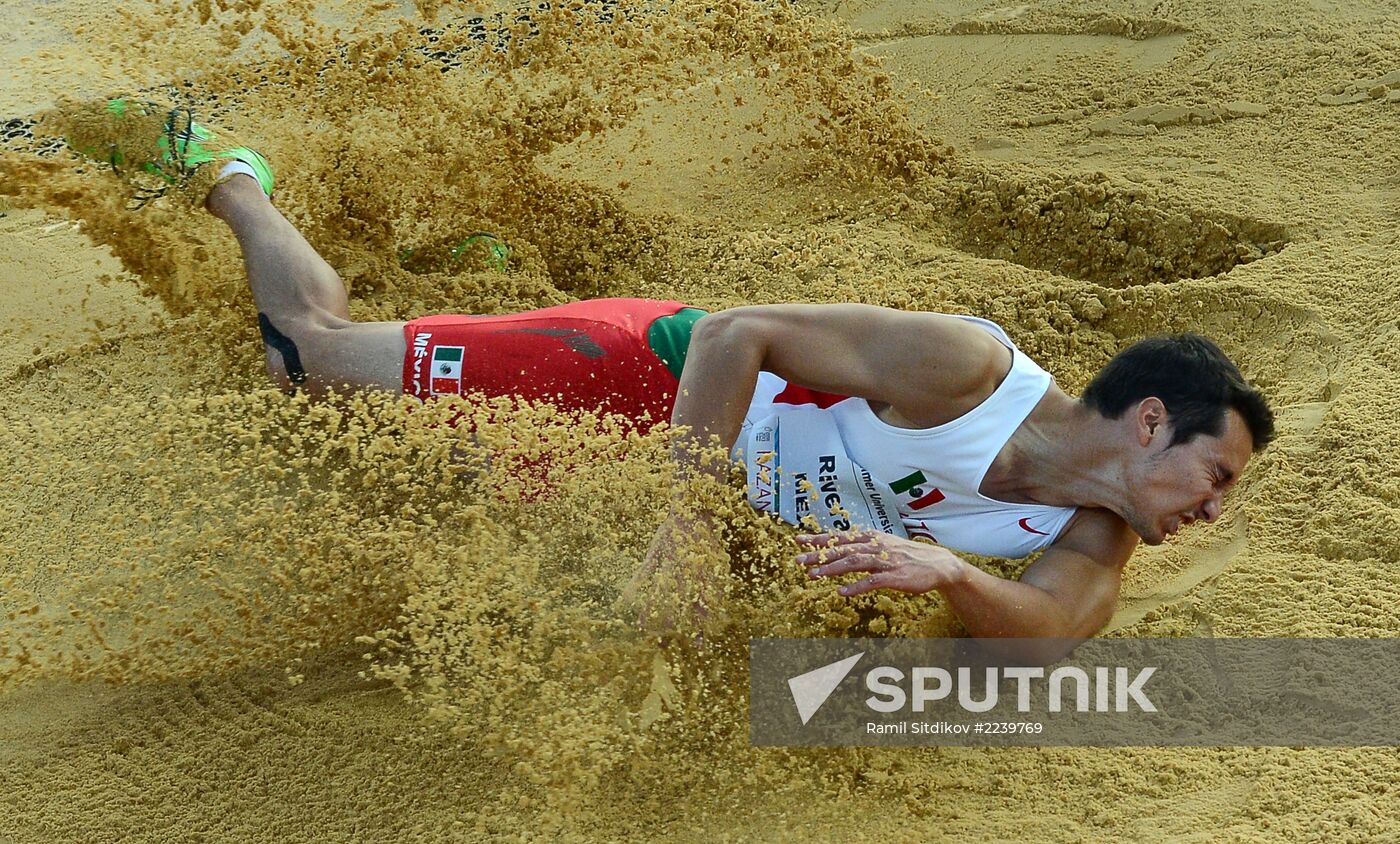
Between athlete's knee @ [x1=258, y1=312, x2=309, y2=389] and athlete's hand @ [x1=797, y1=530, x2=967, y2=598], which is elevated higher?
athlete's hand @ [x1=797, y1=530, x2=967, y2=598]

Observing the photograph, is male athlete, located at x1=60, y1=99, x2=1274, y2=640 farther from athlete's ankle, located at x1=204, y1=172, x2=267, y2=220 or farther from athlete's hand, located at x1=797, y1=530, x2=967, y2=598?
athlete's ankle, located at x1=204, y1=172, x2=267, y2=220

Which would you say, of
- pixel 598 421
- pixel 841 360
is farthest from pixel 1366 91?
pixel 598 421

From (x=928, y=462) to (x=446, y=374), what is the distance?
3.48ft

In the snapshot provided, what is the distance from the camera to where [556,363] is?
2.72 meters

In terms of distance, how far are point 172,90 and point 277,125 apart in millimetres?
899

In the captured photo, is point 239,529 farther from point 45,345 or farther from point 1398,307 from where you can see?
point 1398,307

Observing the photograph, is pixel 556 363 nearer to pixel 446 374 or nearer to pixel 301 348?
pixel 446 374

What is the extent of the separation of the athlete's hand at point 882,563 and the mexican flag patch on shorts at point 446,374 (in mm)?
928

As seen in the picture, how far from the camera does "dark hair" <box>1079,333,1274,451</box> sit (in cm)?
231

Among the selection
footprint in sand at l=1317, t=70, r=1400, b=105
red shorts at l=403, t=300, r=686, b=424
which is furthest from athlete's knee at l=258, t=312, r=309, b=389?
footprint in sand at l=1317, t=70, r=1400, b=105

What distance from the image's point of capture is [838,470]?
2.53 metres

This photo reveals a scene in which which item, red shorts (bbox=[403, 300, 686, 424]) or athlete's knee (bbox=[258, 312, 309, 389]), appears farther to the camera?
athlete's knee (bbox=[258, 312, 309, 389])

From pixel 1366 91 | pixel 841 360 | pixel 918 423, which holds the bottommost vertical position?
pixel 918 423

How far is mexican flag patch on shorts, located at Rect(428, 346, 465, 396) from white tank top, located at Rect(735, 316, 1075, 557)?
632mm
